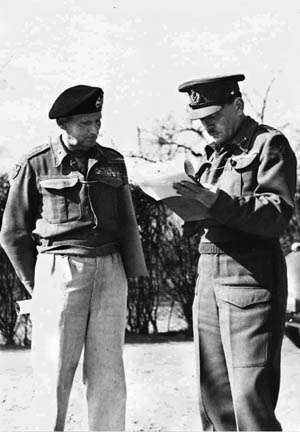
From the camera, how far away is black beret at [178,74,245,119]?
4.10m

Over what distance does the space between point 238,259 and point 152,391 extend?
2.86m

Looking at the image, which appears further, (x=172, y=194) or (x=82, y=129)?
(x=82, y=129)

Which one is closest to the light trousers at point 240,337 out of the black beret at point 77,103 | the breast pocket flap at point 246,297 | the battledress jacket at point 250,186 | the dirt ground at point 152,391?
the breast pocket flap at point 246,297

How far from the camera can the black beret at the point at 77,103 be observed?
15.0 feet

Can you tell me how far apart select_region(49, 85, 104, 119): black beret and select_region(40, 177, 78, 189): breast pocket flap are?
35 centimetres

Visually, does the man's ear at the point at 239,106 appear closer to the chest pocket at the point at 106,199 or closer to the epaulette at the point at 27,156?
the chest pocket at the point at 106,199

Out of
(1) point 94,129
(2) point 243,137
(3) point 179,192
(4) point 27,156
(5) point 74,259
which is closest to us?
(3) point 179,192

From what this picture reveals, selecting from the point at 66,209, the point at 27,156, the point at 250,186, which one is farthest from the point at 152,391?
the point at 250,186

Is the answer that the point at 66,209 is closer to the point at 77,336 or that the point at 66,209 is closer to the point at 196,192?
the point at 77,336

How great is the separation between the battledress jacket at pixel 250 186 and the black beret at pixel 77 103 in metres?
0.79

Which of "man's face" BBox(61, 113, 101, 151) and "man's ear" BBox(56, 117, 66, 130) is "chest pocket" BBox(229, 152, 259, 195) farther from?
"man's ear" BBox(56, 117, 66, 130)

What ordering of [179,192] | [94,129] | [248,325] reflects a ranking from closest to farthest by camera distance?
[179,192] < [248,325] < [94,129]

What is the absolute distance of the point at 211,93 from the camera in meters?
4.12

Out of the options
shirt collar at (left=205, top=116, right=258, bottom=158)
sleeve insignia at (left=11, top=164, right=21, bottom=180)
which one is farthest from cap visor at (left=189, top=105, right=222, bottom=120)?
sleeve insignia at (left=11, top=164, right=21, bottom=180)
